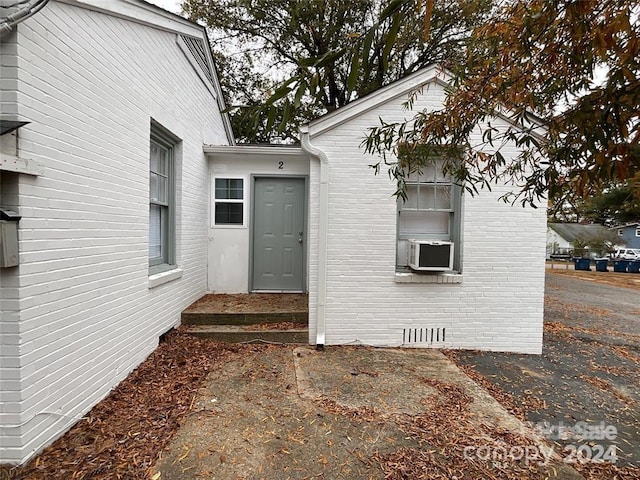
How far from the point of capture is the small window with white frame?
5.80 meters

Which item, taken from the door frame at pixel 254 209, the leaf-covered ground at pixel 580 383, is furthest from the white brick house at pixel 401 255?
the door frame at pixel 254 209

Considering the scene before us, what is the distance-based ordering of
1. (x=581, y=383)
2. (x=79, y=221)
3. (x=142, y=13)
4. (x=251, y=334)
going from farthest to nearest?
(x=251, y=334), (x=581, y=383), (x=142, y=13), (x=79, y=221)

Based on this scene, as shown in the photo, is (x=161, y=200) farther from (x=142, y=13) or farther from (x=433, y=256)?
(x=433, y=256)

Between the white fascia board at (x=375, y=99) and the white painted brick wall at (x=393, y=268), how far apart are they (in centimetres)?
8

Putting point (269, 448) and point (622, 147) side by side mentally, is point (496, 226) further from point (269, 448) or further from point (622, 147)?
point (269, 448)

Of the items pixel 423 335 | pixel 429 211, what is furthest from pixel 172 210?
pixel 423 335

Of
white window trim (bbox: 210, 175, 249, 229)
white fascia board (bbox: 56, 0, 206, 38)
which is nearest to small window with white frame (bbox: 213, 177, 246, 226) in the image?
white window trim (bbox: 210, 175, 249, 229)

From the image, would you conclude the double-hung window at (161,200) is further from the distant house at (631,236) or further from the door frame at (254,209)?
the distant house at (631,236)

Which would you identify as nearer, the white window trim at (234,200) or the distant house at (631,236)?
the white window trim at (234,200)

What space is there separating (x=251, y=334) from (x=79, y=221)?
96.7 inches

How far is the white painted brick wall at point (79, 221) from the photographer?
6.78 feet

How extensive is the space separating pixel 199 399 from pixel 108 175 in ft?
7.03

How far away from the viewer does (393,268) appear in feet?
14.3

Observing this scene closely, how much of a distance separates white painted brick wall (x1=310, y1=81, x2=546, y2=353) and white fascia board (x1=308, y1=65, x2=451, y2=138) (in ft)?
0.26
